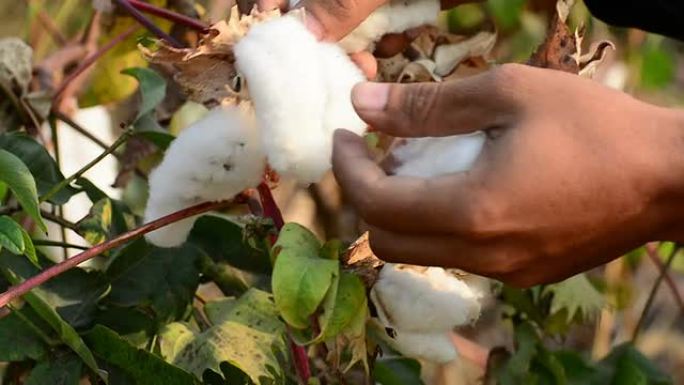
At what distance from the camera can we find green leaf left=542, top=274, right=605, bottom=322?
4.23 feet

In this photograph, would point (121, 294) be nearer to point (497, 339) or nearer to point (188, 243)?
point (188, 243)

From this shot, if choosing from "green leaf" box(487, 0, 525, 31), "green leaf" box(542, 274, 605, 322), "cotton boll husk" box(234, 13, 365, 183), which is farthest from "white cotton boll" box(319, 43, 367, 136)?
"green leaf" box(487, 0, 525, 31)

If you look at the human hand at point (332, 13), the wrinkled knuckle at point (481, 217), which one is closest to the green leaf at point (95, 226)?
the human hand at point (332, 13)

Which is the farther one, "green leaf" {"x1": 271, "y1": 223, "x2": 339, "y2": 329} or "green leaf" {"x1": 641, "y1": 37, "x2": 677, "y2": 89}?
"green leaf" {"x1": 641, "y1": 37, "x2": 677, "y2": 89}

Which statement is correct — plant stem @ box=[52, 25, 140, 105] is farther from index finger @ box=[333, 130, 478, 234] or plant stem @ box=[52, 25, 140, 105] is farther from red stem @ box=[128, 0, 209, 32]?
index finger @ box=[333, 130, 478, 234]

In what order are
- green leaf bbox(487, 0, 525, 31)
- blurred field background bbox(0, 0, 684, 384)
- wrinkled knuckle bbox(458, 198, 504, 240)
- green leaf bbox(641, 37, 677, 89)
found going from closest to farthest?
wrinkled knuckle bbox(458, 198, 504, 240)
blurred field background bbox(0, 0, 684, 384)
green leaf bbox(487, 0, 525, 31)
green leaf bbox(641, 37, 677, 89)

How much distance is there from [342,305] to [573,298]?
1.75 feet

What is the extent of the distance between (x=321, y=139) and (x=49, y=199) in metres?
0.29

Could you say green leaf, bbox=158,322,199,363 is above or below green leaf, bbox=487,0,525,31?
above

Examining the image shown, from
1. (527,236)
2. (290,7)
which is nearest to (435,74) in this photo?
(290,7)

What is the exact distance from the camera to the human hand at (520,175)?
0.73 meters

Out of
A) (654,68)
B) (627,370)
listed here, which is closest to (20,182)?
(627,370)

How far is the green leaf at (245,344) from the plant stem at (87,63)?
0.42 m

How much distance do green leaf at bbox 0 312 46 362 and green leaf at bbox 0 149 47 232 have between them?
125mm
